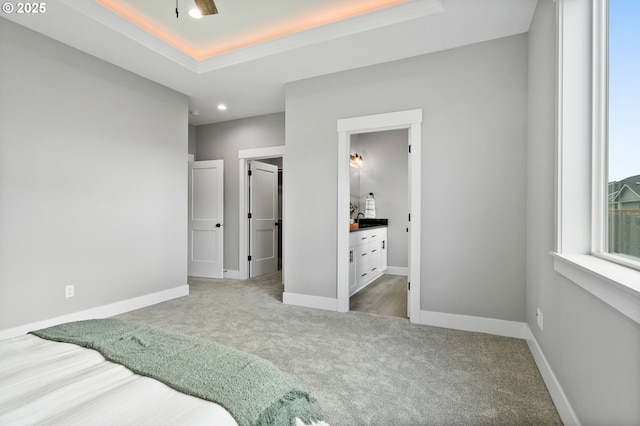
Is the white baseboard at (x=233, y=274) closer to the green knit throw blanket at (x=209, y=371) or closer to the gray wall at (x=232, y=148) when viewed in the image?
the gray wall at (x=232, y=148)

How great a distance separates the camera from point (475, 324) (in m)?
2.95

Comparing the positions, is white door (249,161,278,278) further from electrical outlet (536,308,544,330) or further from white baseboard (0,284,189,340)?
electrical outlet (536,308,544,330)

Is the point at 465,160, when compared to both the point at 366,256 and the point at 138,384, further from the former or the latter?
the point at 138,384

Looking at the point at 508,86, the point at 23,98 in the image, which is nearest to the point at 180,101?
the point at 23,98

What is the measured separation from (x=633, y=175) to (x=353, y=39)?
2.38 metres

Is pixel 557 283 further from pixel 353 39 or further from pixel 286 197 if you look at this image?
pixel 286 197

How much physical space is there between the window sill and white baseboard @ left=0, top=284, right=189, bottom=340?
12.7 feet

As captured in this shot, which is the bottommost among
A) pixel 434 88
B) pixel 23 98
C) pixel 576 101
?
pixel 576 101

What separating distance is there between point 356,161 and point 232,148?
2.24 metres

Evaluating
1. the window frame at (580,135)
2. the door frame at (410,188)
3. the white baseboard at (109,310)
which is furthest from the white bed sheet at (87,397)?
the door frame at (410,188)

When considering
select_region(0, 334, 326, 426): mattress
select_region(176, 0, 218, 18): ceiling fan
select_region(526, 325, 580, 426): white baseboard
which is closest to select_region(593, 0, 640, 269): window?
select_region(526, 325, 580, 426): white baseboard

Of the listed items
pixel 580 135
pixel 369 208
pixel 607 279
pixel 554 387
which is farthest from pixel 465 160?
pixel 369 208

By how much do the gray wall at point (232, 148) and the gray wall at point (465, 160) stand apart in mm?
1884

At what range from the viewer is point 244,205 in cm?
528
